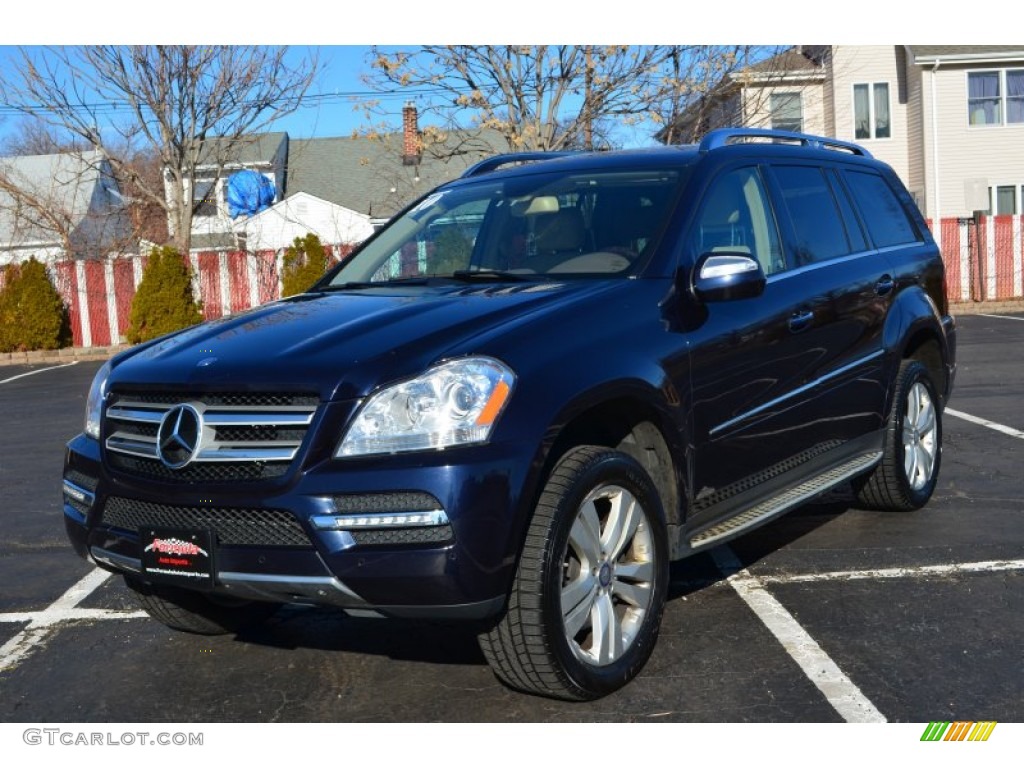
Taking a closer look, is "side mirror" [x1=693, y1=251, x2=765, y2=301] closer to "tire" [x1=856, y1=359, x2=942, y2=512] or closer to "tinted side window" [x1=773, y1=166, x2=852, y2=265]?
"tinted side window" [x1=773, y1=166, x2=852, y2=265]

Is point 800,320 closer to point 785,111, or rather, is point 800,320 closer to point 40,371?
point 40,371

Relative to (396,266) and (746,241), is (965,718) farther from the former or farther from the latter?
(396,266)

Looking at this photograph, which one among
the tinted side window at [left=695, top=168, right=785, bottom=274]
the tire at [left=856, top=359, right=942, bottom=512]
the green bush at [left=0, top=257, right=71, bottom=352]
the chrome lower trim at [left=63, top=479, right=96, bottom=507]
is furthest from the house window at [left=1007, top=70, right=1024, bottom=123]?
the chrome lower trim at [left=63, top=479, right=96, bottom=507]

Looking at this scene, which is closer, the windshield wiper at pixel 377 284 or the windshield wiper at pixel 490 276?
the windshield wiper at pixel 490 276

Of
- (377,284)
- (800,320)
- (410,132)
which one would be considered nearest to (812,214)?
(800,320)

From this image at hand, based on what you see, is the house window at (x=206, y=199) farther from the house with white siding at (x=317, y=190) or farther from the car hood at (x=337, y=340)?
the car hood at (x=337, y=340)

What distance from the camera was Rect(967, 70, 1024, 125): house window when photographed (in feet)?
103

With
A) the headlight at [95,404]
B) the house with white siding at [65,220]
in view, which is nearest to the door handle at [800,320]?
the headlight at [95,404]

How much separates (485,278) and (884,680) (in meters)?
2.09

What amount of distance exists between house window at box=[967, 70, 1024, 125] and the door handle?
29433 mm

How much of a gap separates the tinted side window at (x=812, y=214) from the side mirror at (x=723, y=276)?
3.20 ft

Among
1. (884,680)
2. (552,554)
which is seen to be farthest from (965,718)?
(552,554)

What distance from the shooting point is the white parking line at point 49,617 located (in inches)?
181

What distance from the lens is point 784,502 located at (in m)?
4.84
